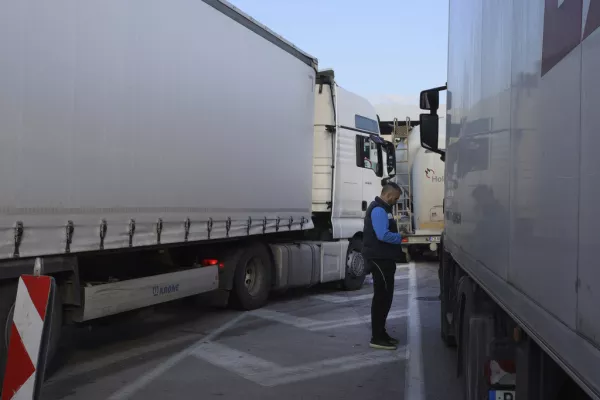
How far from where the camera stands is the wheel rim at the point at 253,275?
928cm

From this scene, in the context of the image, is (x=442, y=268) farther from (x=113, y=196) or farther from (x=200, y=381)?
(x=113, y=196)

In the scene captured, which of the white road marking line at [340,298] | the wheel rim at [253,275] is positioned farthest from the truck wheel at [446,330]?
the white road marking line at [340,298]

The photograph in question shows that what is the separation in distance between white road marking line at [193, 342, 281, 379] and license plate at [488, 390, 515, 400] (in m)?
3.23

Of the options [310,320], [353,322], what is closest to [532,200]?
[353,322]

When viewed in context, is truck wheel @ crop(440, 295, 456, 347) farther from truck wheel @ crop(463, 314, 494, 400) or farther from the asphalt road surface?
truck wheel @ crop(463, 314, 494, 400)

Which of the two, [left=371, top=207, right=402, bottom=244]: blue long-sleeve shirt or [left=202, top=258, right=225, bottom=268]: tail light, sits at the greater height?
[left=371, top=207, right=402, bottom=244]: blue long-sleeve shirt

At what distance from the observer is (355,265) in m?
11.9

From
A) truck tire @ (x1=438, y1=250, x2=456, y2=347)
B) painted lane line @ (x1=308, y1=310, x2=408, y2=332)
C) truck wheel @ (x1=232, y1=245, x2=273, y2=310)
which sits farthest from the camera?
truck wheel @ (x1=232, y1=245, x2=273, y2=310)

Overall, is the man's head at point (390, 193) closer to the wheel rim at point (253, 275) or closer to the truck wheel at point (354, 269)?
the wheel rim at point (253, 275)

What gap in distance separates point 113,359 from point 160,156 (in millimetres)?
2232

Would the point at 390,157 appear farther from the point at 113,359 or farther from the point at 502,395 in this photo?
the point at 502,395

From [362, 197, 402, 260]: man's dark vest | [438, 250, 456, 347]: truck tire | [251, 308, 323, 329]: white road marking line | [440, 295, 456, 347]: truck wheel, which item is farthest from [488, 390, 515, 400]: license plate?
[251, 308, 323, 329]: white road marking line

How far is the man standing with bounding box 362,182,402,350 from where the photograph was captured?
6.86 meters

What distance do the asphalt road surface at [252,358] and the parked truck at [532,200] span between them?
1.75 meters
